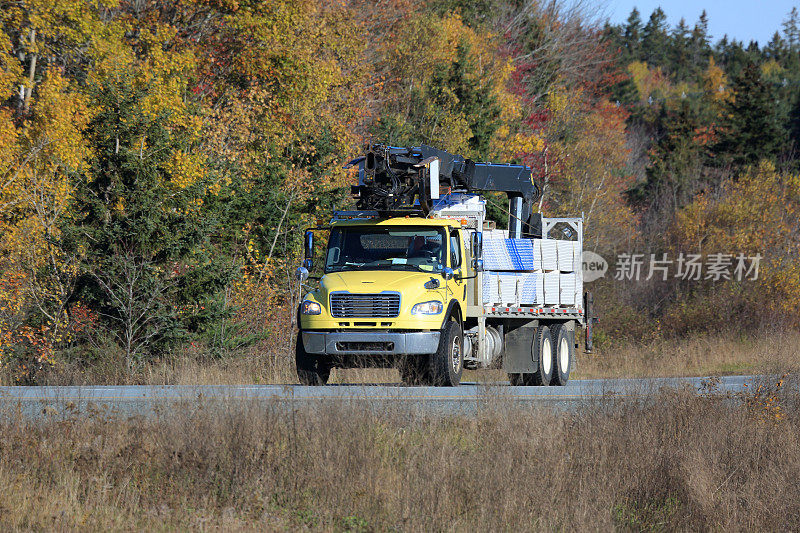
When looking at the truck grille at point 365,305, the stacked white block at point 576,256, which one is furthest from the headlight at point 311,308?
the stacked white block at point 576,256

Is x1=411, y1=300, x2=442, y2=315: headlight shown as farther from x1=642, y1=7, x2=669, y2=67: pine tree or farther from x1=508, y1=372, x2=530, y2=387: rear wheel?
x1=642, y1=7, x2=669, y2=67: pine tree

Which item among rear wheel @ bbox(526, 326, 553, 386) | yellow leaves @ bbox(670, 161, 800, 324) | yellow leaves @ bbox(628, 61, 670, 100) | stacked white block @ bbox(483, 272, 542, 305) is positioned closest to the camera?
stacked white block @ bbox(483, 272, 542, 305)

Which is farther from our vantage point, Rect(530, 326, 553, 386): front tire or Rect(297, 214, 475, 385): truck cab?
Rect(530, 326, 553, 386): front tire

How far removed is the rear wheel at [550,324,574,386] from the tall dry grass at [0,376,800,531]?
8885 mm

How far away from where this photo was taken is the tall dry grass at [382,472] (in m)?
10.0

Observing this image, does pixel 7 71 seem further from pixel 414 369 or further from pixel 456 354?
pixel 456 354

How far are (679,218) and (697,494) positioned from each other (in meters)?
43.4

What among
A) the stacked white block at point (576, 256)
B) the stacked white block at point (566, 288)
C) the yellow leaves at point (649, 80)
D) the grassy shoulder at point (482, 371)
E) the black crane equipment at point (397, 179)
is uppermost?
the yellow leaves at point (649, 80)

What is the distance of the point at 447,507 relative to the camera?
10.4 m

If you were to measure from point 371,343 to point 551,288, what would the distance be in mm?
5825

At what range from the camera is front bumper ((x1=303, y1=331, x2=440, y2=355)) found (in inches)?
674

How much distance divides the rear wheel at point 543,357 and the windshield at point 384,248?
3.89 m

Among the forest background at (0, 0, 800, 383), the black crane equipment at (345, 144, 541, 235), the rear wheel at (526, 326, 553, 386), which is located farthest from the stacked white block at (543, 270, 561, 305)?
the forest background at (0, 0, 800, 383)

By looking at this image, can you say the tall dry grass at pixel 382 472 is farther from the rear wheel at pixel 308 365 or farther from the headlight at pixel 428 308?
the rear wheel at pixel 308 365
